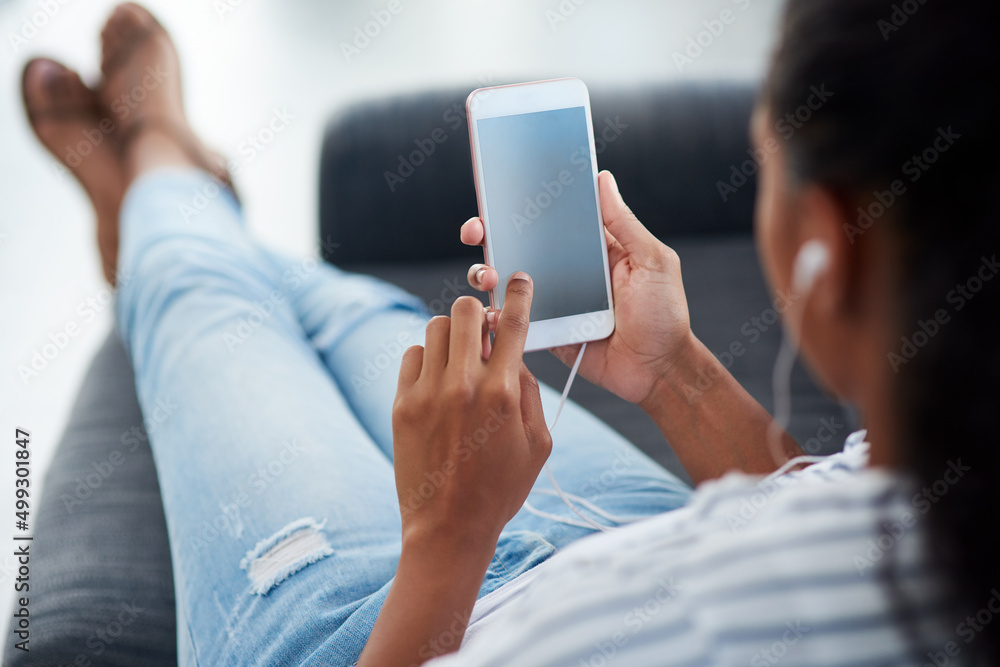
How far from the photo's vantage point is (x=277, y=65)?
7.34ft

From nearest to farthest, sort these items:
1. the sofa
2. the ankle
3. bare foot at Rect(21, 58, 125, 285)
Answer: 1. the sofa
2. the ankle
3. bare foot at Rect(21, 58, 125, 285)

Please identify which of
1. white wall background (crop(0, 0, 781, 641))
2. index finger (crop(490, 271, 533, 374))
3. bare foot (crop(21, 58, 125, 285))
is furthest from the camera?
white wall background (crop(0, 0, 781, 641))

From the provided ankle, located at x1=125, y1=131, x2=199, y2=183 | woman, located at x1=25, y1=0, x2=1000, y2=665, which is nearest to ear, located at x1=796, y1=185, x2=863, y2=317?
woman, located at x1=25, y1=0, x2=1000, y2=665

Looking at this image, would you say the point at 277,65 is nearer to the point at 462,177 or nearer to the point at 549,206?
the point at 462,177

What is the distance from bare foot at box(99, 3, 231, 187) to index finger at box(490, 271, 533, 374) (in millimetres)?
985

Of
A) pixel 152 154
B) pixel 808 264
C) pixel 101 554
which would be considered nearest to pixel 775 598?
pixel 808 264

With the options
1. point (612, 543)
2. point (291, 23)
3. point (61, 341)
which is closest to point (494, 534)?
point (612, 543)

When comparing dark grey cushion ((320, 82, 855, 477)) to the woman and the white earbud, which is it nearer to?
the woman

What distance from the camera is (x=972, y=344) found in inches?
12.2

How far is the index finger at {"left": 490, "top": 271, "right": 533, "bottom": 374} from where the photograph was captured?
0.53m

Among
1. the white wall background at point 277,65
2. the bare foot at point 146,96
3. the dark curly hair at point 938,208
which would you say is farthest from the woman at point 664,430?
the white wall background at point 277,65

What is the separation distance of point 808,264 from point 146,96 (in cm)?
149

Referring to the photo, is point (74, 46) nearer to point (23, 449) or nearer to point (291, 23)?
point (291, 23)

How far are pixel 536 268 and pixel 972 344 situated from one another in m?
0.44
